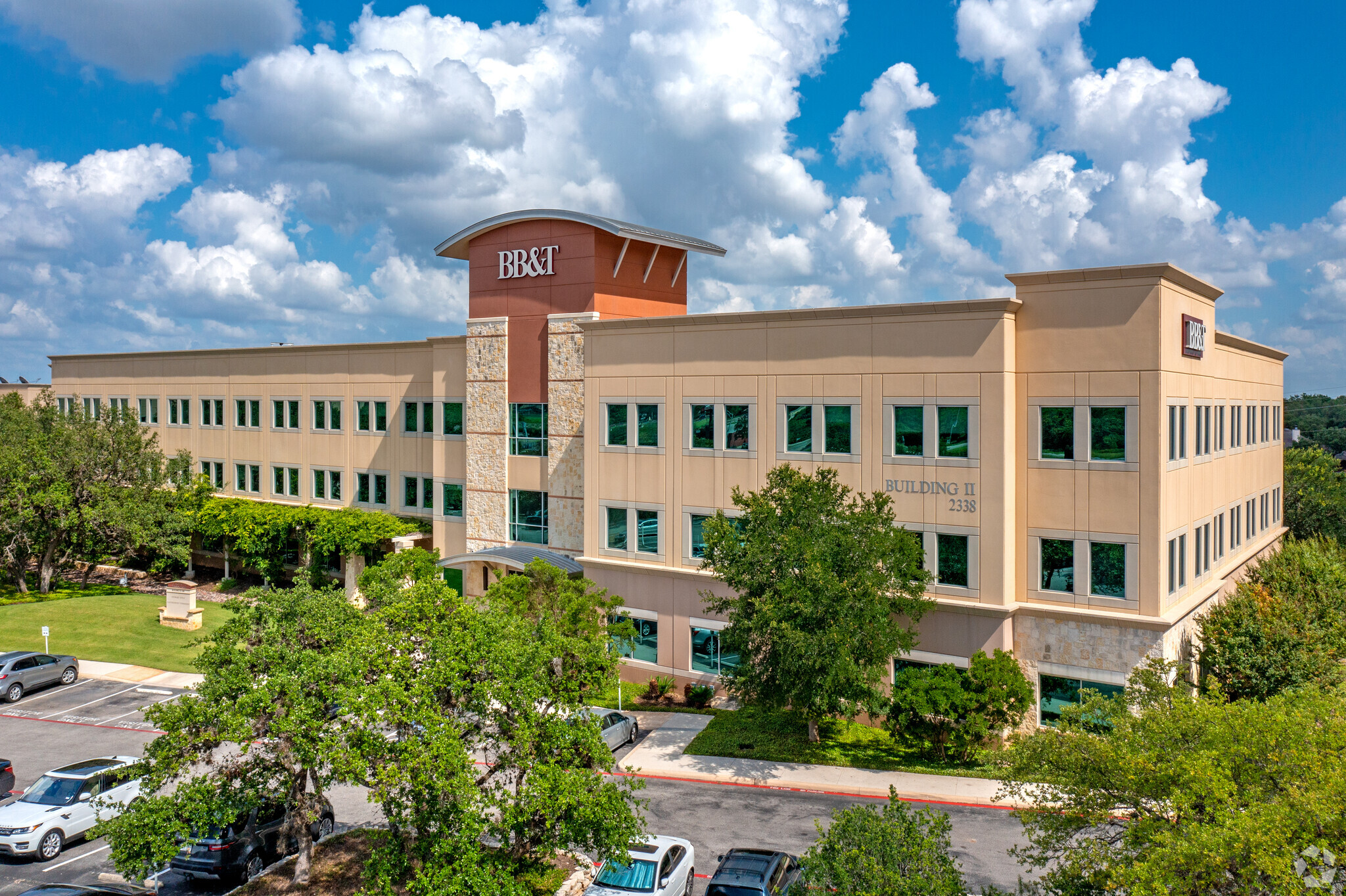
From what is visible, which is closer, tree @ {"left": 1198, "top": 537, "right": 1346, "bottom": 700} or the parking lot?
the parking lot

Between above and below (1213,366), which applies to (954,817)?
below

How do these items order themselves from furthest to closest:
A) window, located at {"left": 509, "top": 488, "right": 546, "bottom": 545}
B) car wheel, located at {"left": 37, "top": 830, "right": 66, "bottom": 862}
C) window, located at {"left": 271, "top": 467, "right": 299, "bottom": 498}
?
window, located at {"left": 271, "top": 467, "right": 299, "bottom": 498}, window, located at {"left": 509, "top": 488, "right": 546, "bottom": 545}, car wheel, located at {"left": 37, "top": 830, "right": 66, "bottom": 862}

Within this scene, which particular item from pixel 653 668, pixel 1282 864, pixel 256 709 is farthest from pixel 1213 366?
pixel 256 709

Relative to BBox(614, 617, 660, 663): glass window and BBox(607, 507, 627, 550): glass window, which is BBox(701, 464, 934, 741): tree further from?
BBox(607, 507, 627, 550): glass window

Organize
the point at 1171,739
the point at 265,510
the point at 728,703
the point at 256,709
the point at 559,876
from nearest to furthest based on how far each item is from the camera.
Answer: the point at 1171,739, the point at 256,709, the point at 559,876, the point at 728,703, the point at 265,510

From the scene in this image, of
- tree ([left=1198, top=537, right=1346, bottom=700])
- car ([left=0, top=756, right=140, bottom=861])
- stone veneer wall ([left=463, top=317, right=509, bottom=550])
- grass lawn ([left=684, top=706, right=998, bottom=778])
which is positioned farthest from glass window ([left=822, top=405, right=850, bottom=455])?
car ([left=0, top=756, right=140, bottom=861])

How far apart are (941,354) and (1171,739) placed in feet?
52.9

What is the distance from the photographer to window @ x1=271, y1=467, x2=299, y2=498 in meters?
53.5

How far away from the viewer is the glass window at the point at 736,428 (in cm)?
3278

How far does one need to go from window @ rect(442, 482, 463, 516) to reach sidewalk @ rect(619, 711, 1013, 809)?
61.3ft

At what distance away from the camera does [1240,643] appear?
2917cm

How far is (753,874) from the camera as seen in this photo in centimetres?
1838

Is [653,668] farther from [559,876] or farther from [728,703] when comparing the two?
[559,876]

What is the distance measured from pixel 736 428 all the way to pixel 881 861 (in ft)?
68.8
